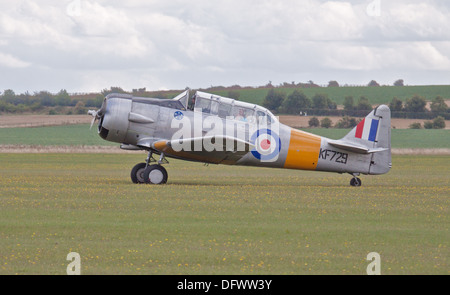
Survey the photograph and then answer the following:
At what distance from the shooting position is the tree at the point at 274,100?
68125 millimetres

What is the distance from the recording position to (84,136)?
65688 millimetres

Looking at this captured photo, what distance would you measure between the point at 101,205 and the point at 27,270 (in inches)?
267

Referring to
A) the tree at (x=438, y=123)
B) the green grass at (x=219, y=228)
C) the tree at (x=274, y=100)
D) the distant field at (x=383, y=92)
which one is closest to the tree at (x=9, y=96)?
the tree at (x=274, y=100)

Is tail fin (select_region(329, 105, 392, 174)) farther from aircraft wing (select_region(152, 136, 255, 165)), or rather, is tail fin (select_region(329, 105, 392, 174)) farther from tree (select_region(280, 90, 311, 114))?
tree (select_region(280, 90, 311, 114))

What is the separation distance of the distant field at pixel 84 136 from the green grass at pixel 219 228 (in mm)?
36321

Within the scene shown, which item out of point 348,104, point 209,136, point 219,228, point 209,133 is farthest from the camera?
point 348,104

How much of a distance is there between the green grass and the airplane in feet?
2.85

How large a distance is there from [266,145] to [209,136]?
1.93m

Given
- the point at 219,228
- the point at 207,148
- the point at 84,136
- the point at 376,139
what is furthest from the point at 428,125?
the point at 219,228

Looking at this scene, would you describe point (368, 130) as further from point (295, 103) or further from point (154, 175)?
point (295, 103)

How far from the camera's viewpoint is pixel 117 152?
4853 cm
